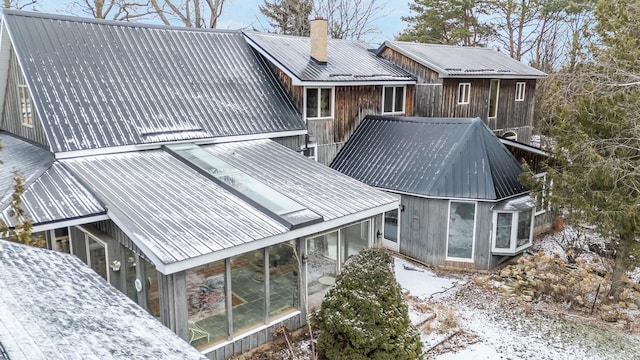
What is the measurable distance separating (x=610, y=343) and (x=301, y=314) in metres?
6.34

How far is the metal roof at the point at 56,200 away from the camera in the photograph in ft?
25.7

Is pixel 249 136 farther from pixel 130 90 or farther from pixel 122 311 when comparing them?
pixel 122 311

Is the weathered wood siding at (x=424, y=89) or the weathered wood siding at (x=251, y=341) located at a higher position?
the weathered wood siding at (x=424, y=89)

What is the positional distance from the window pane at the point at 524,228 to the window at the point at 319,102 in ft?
22.0

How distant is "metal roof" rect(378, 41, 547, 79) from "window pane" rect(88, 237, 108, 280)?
13.1 meters

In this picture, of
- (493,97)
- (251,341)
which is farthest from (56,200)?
(493,97)

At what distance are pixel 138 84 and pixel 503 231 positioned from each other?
35.3 ft

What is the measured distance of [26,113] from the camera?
38.4ft

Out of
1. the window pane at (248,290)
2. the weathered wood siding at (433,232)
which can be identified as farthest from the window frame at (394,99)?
the window pane at (248,290)

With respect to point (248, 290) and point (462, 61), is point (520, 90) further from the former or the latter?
point (248, 290)

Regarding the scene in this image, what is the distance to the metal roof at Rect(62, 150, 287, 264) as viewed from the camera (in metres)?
7.46

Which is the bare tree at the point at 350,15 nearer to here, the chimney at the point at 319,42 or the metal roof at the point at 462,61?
the metal roof at the point at 462,61

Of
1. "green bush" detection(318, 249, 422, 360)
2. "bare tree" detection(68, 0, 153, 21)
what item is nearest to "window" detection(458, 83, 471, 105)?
"green bush" detection(318, 249, 422, 360)

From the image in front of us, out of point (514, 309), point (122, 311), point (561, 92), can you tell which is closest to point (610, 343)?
point (514, 309)
